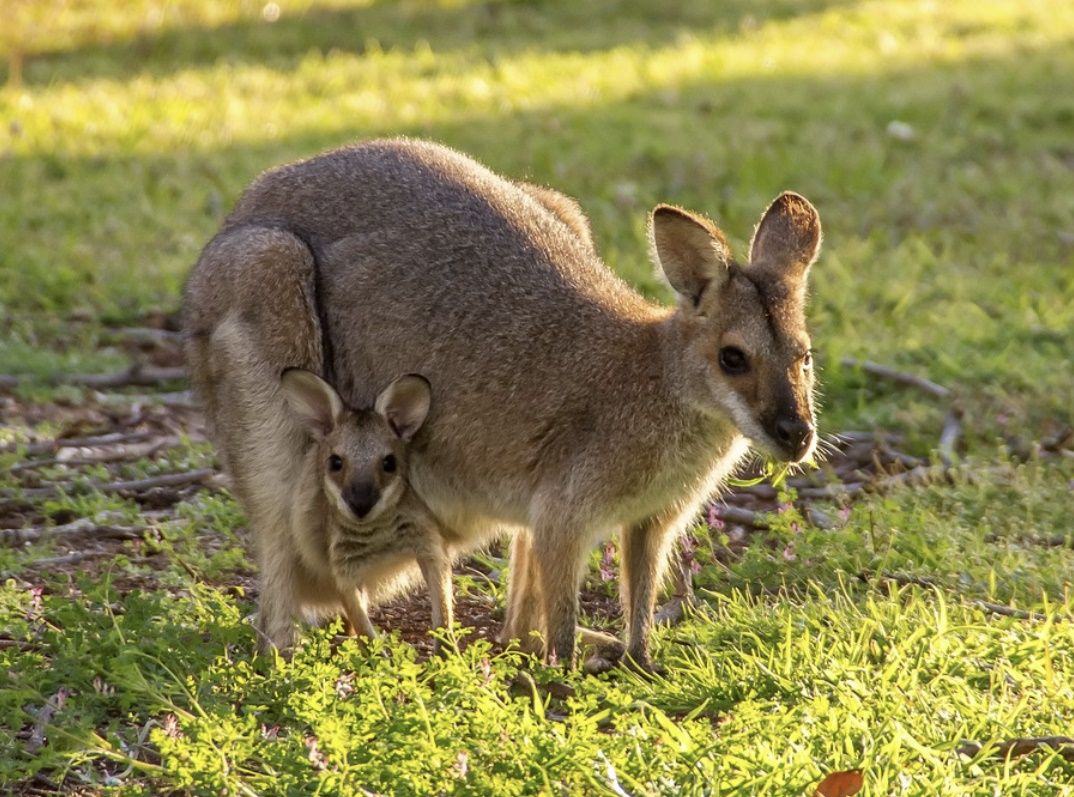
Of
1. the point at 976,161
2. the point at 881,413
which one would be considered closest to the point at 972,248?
the point at 976,161

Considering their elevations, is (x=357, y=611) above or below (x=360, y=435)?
below

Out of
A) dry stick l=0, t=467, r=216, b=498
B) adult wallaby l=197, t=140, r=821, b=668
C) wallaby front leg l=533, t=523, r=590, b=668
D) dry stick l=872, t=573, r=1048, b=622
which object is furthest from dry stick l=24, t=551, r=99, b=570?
dry stick l=872, t=573, r=1048, b=622

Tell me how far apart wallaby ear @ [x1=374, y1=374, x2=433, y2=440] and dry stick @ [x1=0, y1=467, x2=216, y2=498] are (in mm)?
1363

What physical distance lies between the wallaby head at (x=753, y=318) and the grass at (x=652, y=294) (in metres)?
0.54

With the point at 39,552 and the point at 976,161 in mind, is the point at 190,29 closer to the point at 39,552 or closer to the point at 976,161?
the point at 976,161

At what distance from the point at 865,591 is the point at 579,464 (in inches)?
36.8

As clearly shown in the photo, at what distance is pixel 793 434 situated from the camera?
389cm

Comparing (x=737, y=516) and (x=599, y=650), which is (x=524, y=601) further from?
(x=737, y=516)

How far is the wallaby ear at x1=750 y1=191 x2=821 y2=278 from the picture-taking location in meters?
4.26

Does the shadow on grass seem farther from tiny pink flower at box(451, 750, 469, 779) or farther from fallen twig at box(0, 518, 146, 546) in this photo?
tiny pink flower at box(451, 750, 469, 779)

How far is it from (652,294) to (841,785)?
4.28m

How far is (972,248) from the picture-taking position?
26.0 feet

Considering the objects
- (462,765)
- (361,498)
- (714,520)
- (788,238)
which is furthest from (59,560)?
(788,238)

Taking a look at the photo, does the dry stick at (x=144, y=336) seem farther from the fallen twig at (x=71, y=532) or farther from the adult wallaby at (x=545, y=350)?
the adult wallaby at (x=545, y=350)
